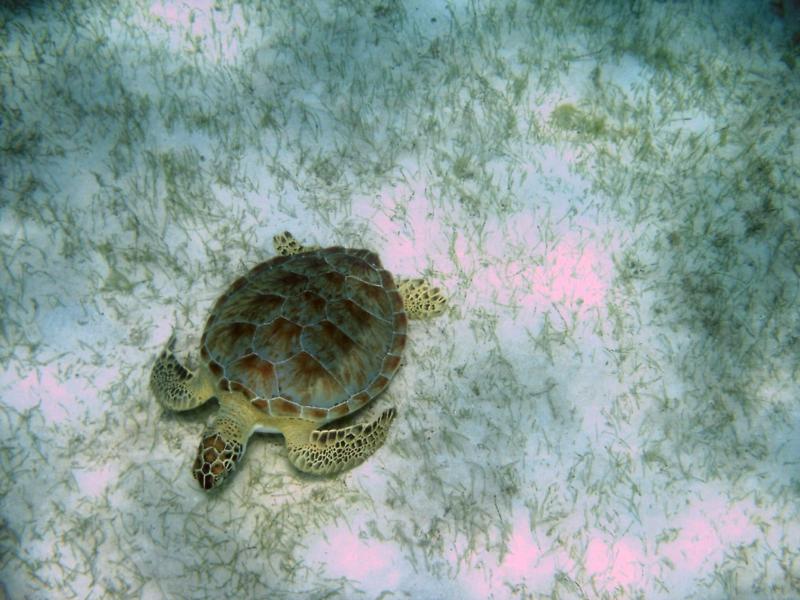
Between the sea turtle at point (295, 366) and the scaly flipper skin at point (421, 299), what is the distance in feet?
0.50

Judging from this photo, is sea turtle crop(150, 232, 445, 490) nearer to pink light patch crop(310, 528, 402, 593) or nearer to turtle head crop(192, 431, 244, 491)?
turtle head crop(192, 431, 244, 491)

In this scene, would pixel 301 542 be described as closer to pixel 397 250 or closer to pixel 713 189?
pixel 397 250

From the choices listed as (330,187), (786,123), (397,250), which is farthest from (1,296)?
(786,123)

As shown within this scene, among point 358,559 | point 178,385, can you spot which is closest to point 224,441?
point 178,385

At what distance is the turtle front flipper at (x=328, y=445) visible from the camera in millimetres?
2955

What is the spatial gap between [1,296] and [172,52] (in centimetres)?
274

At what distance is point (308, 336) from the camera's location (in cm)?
306

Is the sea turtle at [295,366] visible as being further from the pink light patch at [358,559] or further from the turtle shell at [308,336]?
the pink light patch at [358,559]

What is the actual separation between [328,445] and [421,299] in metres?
1.22

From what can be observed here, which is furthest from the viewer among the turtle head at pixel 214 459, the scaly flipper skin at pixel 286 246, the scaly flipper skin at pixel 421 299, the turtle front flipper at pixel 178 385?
the scaly flipper skin at pixel 286 246

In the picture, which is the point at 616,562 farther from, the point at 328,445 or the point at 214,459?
the point at 214,459

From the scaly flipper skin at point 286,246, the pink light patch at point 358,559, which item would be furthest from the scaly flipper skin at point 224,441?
the scaly flipper skin at point 286,246

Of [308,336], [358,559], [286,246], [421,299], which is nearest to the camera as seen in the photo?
[358,559]

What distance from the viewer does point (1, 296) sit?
139 inches
